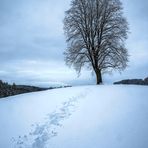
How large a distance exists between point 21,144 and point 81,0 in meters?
18.0

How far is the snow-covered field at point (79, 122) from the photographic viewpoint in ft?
24.7

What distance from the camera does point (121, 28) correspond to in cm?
2186

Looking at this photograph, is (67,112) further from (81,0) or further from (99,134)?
(81,0)

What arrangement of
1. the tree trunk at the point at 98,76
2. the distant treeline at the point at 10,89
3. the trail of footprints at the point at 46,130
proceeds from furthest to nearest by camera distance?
the tree trunk at the point at 98,76, the distant treeline at the point at 10,89, the trail of footprints at the point at 46,130

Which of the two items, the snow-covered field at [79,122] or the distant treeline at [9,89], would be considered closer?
the snow-covered field at [79,122]

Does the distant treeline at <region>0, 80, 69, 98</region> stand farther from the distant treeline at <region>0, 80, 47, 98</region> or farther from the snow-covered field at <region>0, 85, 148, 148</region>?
the snow-covered field at <region>0, 85, 148, 148</region>

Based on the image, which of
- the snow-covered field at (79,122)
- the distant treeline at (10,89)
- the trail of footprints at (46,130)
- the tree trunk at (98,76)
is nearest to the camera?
the snow-covered field at (79,122)

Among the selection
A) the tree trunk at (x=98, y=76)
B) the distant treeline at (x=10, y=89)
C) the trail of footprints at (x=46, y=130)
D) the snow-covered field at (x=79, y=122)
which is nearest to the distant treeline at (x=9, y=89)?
the distant treeline at (x=10, y=89)

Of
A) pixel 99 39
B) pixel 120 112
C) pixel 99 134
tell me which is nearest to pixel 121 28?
pixel 99 39

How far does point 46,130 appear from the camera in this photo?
8.46 metres

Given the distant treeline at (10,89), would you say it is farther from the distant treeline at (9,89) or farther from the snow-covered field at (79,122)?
the snow-covered field at (79,122)

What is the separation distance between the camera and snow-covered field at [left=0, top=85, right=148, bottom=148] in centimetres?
754

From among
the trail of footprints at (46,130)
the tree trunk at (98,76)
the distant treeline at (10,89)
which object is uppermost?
the tree trunk at (98,76)

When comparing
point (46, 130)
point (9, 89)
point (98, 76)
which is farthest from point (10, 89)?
point (46, 130)
